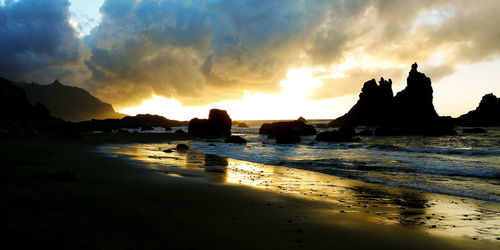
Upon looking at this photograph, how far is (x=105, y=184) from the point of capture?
7.66m

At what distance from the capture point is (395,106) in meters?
95.1

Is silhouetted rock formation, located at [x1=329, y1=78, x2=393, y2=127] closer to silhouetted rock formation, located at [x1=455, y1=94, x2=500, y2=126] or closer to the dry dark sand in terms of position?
silhouetted rock formation, located at [x1=455, y1=94, x2=500, y2=126]

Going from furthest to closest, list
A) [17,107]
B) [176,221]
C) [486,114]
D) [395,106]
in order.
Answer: [395,106], [486,114], [17,107], [176,221]

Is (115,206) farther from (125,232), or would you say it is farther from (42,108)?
(42,108)

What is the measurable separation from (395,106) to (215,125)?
69338 mm

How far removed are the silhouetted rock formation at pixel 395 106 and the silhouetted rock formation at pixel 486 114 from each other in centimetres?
628

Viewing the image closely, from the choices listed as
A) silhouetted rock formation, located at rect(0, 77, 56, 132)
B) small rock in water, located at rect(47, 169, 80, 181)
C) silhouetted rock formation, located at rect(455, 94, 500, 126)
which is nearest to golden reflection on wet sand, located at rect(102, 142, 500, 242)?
small rock in water, located at rect(47, 169, 80, 181)

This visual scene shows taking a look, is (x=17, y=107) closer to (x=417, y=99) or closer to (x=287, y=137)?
(x=287, y=137)

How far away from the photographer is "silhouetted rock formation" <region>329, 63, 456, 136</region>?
86625mm

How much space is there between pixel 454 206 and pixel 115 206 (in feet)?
30.6

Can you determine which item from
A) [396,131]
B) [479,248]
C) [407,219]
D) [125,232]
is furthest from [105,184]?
[396,131]

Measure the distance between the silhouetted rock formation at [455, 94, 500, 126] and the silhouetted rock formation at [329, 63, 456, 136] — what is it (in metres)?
6.28

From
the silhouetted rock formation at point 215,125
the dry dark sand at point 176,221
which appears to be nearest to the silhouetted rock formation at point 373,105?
the silhouetted rock formation at point 215,125

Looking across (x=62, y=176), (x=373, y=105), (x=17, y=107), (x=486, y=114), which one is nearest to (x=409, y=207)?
(x=62, y=176)
